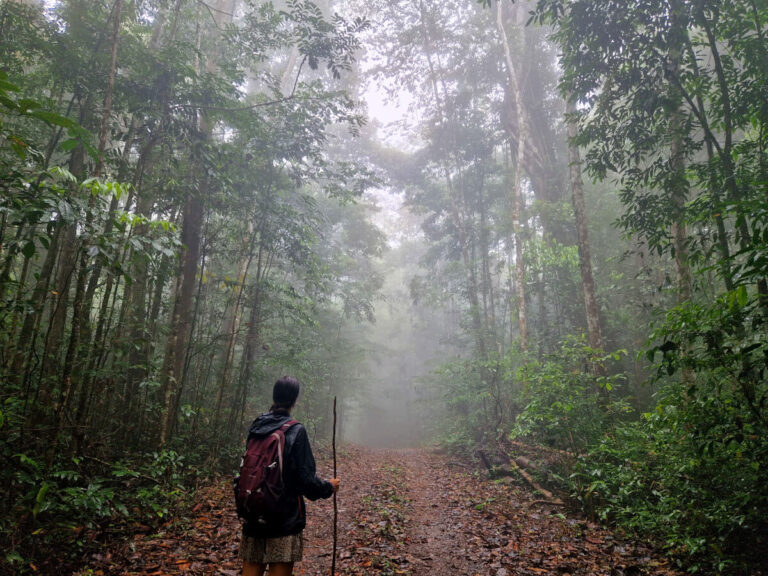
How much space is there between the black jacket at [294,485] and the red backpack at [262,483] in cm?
7

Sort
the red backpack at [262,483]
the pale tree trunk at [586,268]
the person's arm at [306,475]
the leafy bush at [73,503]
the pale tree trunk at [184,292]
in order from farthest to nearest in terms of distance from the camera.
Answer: the pale tree trunk at [586,268], the pale tree trunk at [184,292], the leafy bush at [73,503], the person's arm at [306,475], the red backpack at [262,483]

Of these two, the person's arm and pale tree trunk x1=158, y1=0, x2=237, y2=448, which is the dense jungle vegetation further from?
the person's arm

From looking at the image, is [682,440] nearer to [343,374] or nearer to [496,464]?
[496,464]

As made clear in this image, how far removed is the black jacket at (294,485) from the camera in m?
2.99

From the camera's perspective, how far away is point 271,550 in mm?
2959

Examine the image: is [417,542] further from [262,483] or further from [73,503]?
[73,503]

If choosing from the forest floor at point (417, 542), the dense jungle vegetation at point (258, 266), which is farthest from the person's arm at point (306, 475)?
the forest floor at point (417, 542)

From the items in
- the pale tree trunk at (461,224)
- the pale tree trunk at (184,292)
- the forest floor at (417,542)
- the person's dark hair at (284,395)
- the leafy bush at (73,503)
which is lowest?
the forest floor at (417,542)

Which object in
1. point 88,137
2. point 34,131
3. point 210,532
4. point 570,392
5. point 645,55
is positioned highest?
point 645,55

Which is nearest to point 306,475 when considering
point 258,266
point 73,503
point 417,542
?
point 73,503

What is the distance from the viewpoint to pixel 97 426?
6.39 meters

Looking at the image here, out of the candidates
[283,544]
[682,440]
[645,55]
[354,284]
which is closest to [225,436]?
[283,544]

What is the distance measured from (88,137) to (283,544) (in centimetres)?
332

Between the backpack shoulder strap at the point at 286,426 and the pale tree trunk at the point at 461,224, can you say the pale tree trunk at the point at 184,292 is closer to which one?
the backpack shoulder strap at the point at 286,426
